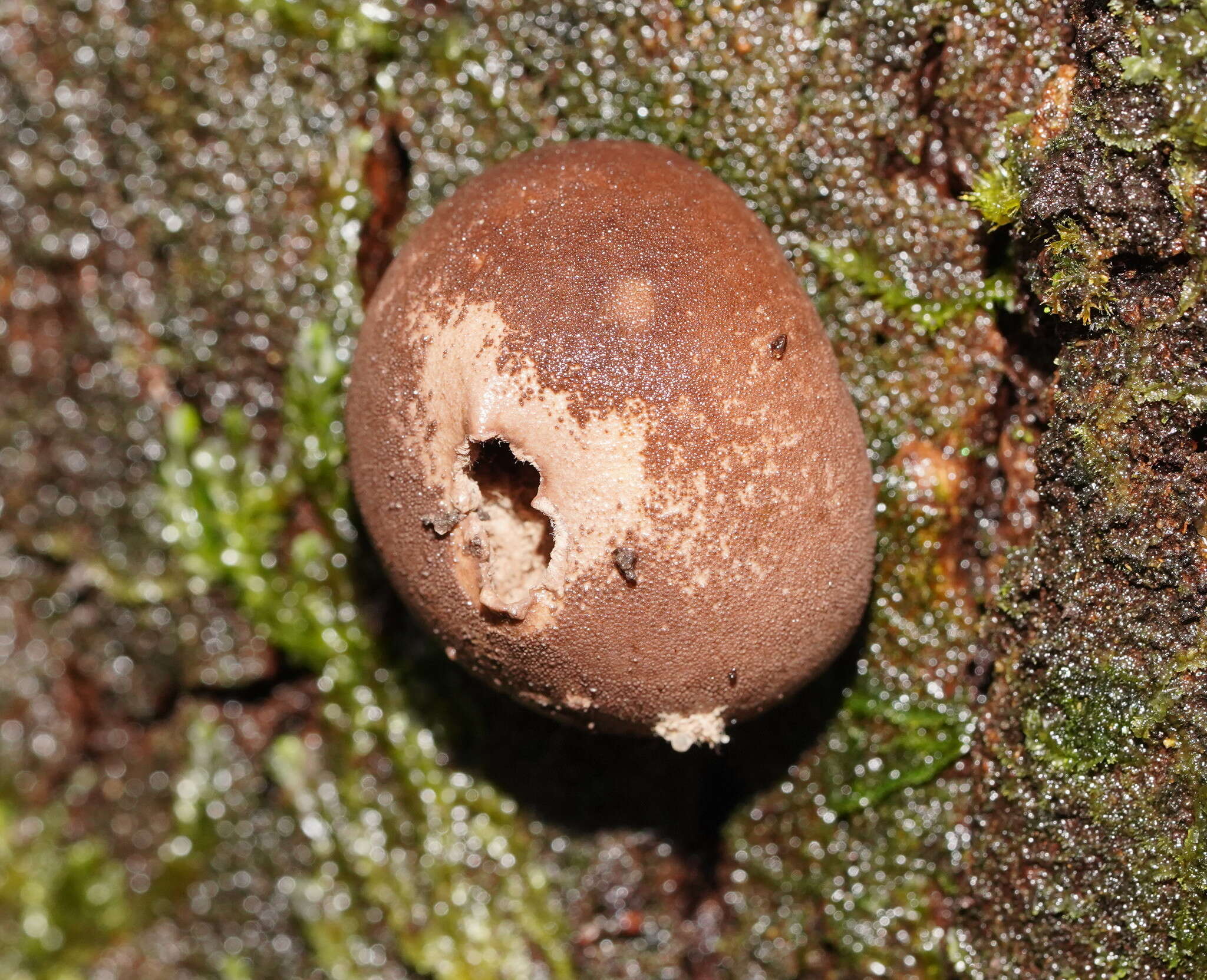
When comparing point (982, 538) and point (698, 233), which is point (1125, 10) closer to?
point (698, 233)

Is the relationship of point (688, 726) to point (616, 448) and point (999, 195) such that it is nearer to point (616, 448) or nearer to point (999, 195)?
point (616, 448)

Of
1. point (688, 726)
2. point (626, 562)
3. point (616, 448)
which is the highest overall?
point (616, 448)

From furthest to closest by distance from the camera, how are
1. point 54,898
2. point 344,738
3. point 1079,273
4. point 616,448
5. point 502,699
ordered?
1. point 54,898
2. point 344,738
3. point 502,699
4. point 1079,273
5. point 616,448

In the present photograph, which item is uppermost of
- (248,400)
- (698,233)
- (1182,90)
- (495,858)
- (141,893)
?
(1182,90)

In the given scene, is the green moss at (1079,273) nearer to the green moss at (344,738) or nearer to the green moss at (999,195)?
the green moss at (999,195)

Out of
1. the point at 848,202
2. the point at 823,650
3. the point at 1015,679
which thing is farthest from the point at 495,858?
the point at 848,202

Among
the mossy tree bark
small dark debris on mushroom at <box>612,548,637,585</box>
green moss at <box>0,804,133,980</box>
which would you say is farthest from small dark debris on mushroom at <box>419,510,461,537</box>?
green moss at <box>0,804,133,980</box>

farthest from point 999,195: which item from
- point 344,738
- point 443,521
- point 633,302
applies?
point 344,738
